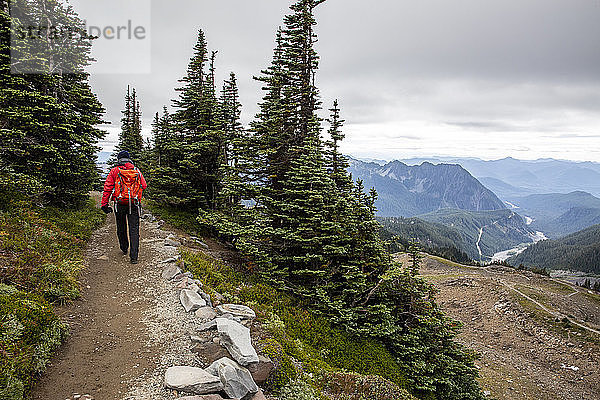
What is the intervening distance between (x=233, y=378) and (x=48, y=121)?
14.7 metres

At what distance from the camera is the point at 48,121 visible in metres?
13.8

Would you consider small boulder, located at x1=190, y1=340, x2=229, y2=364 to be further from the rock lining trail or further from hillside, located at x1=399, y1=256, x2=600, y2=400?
hillside, located at x1=399, y1=256, x2=600, y2=400

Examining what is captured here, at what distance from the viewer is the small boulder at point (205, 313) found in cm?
778

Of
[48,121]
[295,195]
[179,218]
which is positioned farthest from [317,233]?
[48,121]

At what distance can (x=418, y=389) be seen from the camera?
12602 mm

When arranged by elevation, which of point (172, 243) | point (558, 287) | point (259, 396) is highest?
point (172, 243)

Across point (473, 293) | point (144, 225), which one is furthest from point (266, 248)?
point (473, 293)

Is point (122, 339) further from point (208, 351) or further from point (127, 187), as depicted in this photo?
point (127, 187)

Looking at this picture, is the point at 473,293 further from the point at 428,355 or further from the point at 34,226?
the point at 34,226

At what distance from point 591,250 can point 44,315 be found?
24426cm

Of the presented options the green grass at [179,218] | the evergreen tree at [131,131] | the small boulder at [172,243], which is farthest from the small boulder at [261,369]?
the evergreen tree at [131,131]

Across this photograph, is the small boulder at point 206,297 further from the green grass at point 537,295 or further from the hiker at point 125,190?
the green grass at point 537,295

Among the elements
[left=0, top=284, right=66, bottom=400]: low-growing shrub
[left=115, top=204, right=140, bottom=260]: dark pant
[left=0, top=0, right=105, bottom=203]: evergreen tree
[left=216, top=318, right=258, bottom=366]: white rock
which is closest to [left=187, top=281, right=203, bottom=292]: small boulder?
[left=216, top=318, right=258, bottom=366]: white rock

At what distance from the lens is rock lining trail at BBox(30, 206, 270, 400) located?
17.1ft
